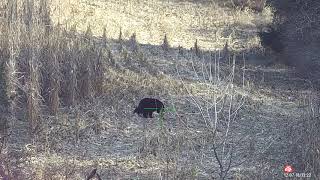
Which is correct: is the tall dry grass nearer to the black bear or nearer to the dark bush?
the black bear

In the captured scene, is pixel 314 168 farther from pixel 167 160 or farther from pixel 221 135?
pixel 221 135

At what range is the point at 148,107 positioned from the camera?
7172 millimetres

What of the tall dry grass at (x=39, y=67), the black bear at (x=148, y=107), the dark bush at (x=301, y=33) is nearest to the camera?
the tall dry grass at (x=39, y=67)

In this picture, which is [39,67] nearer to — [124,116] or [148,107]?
[124,116]

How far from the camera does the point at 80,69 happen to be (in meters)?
7.09

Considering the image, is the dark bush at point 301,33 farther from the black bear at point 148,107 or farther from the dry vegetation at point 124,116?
the black bear at point 148,107

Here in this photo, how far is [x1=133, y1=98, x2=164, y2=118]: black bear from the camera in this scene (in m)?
7.10

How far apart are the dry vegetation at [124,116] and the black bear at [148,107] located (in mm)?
146

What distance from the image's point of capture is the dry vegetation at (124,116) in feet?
17.8

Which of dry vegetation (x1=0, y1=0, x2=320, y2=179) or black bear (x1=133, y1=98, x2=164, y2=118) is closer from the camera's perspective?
dry vegetation (x1=0, y1=0, x2=320, y2=179)

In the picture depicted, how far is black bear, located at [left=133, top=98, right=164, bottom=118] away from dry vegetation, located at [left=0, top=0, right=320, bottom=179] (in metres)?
0.15
